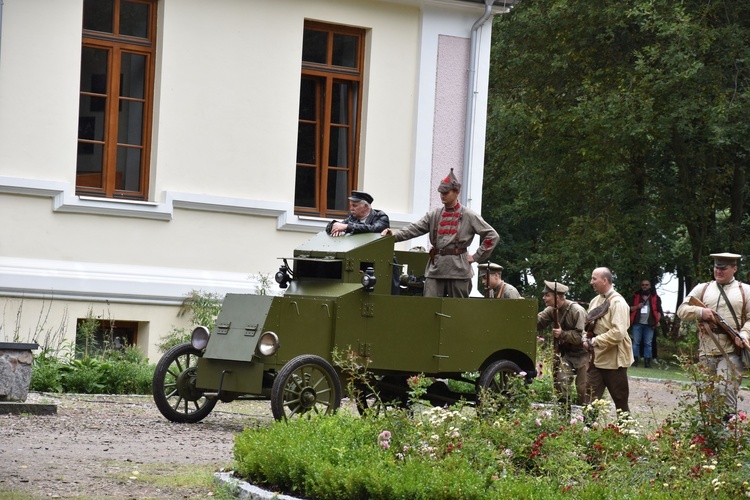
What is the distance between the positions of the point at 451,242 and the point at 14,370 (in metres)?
3.99

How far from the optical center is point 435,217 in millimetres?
12414

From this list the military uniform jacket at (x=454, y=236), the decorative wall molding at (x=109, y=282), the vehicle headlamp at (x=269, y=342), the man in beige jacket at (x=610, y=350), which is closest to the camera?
the vehicle headlamp at (x=269, y=342)

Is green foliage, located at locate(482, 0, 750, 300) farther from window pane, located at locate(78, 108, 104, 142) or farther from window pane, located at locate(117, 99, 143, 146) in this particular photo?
window pane, located at locate(78, 108, 104, 142)

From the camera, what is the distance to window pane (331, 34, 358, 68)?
17.1 m

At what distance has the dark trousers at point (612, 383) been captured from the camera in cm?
1202

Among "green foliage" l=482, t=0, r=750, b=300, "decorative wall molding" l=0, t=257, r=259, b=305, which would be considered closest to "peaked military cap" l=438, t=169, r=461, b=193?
"decorative wall molding" l=0, t=257, r=259, b=305

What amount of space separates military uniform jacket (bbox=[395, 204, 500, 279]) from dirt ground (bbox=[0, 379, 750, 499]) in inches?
82.2

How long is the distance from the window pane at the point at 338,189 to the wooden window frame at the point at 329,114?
0.04 meters

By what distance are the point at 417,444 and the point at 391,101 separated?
983 cm

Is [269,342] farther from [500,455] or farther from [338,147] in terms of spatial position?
[338,147]

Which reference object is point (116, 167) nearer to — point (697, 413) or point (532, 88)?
point (697, 413)

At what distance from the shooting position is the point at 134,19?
1576 centimetres

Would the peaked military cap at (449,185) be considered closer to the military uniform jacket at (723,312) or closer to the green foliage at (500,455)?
the military uniform jacket at (723,312)

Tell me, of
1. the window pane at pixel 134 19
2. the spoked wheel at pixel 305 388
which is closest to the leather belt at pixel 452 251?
the spoked wheel at pixel 305 388
